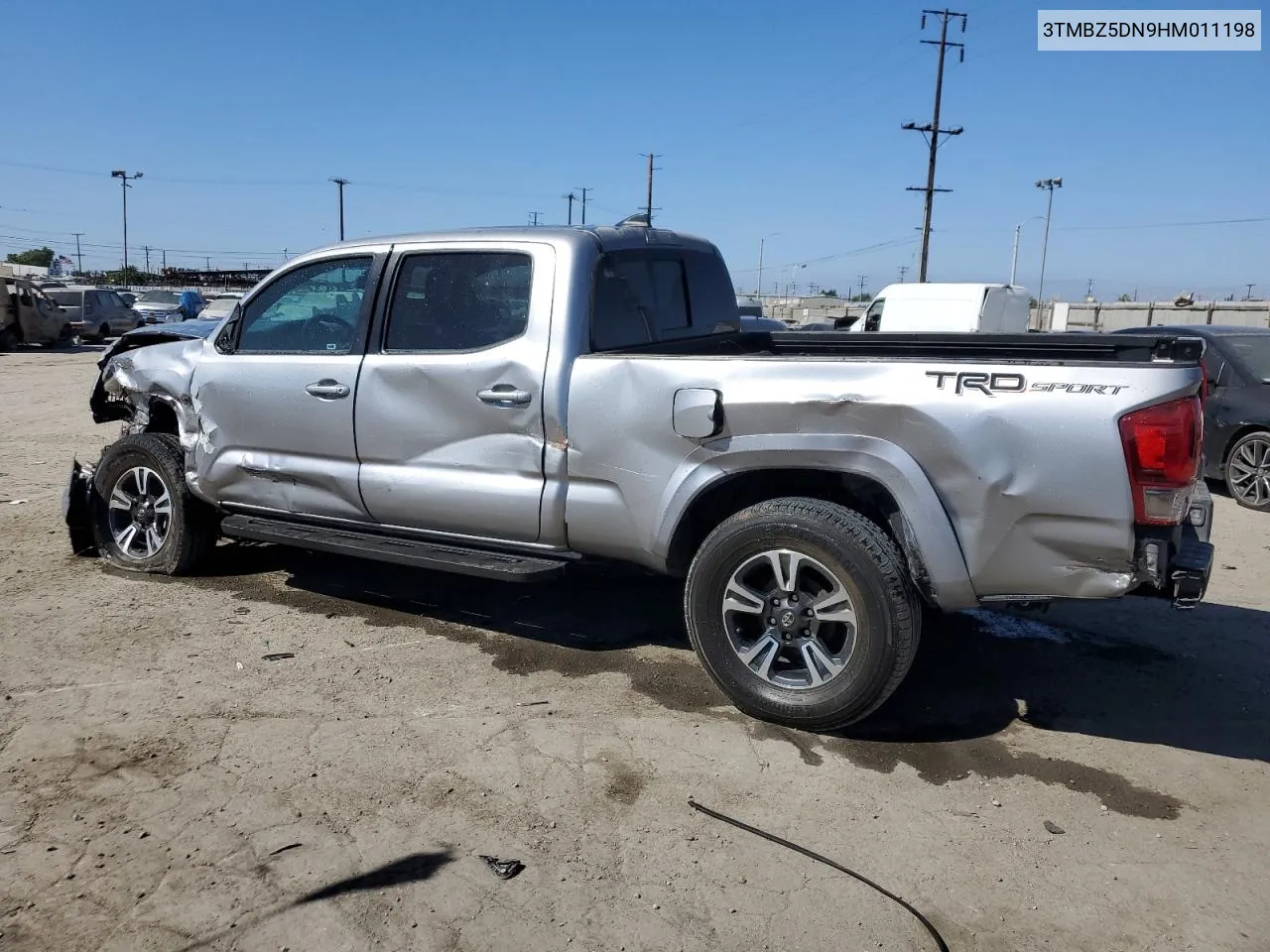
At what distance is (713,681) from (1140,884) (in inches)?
67.3

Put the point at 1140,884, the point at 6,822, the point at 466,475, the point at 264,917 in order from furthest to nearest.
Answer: the point at 466,475, the point at 6,822, the point at 1140,884, the point at 264,917

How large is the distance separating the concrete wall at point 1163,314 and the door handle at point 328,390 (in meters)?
25.4

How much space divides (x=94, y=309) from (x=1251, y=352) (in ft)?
102

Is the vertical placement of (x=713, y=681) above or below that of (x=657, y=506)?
below

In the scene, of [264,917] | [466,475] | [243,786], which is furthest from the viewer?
[466,475]

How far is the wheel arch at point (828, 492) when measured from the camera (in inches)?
143

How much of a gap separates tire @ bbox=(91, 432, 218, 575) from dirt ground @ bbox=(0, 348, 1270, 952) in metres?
0.29

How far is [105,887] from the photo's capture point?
2.90 metres

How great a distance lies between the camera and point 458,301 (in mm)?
4750

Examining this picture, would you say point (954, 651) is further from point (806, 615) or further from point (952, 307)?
point (952, 307)

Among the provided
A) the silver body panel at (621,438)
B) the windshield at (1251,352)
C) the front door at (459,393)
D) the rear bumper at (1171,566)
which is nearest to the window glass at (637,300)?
the silver body panel at (621,438)

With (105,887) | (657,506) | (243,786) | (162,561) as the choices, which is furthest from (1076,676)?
(162,561)

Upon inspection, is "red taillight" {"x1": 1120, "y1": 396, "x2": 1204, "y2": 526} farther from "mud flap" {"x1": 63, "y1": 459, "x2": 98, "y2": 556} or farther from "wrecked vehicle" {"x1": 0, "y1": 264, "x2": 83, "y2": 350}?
"wrecked vehicle" {"x1": 0, "y1": 264, "x2": 83, "y2": 350}

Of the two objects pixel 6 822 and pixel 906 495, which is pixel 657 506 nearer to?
pixel 906 495
